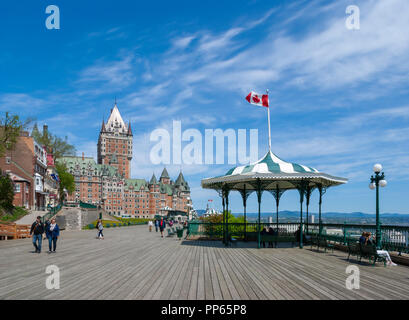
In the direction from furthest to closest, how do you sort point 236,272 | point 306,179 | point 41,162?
point 41,162 → point 306,179 → point 236,272

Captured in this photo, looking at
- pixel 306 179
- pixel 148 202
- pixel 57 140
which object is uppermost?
pixel 57 140

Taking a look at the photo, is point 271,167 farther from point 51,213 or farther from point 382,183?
point 51,213

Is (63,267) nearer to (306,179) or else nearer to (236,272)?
(236,272)

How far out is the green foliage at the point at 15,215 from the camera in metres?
42.3

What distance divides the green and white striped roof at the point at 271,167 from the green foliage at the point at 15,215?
32045mm

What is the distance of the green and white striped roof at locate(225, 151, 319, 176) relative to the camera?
2080cm

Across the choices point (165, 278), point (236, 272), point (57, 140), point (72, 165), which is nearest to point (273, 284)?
point (236, 272)
